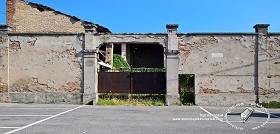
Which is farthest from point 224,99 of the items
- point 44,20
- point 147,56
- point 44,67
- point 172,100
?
point 147,56

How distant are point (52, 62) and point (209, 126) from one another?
31.3 feet

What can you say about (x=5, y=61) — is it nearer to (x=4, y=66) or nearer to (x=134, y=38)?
(x=4, y=66)

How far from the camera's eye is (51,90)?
566 inches

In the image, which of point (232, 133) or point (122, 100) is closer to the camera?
point (232, 133)

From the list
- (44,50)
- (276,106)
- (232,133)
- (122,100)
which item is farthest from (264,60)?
(44,50)

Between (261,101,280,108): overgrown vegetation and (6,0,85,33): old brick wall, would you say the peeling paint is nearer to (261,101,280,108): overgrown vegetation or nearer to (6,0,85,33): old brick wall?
(6,0,85,33): old brick wall

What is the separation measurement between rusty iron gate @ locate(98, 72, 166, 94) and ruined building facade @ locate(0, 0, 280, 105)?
21.1 inches

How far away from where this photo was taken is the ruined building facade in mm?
14055

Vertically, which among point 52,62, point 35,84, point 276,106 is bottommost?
point 276,106

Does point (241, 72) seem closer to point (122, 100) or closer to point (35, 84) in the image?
point (122, 100)

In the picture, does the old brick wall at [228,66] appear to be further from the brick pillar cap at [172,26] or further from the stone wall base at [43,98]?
the stone wall base at [43,98]

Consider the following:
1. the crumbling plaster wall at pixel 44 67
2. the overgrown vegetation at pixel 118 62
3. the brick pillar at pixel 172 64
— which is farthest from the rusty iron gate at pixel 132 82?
the overgrown vegetation at pixel 118 62

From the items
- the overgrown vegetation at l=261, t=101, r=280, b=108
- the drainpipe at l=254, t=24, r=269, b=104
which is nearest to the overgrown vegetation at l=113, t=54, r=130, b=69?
the drainpipe at l=254, t=24, r=269, b=104

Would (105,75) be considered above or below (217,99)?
above
